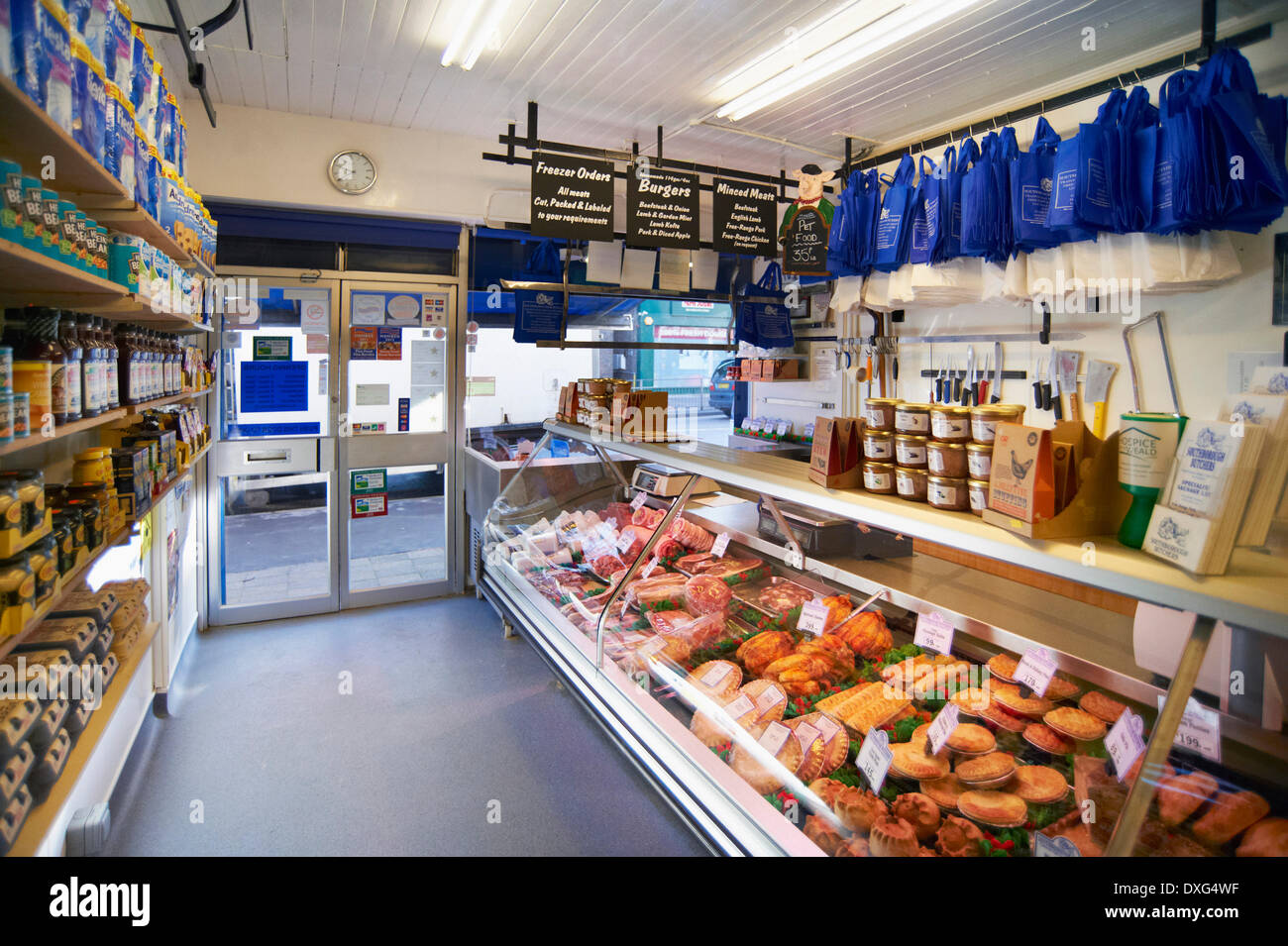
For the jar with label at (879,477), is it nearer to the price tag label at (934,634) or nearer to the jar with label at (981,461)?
the jar with label at (981,461)

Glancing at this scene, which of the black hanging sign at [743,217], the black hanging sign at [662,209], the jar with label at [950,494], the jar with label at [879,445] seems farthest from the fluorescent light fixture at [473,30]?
the jar with label at [950,494]

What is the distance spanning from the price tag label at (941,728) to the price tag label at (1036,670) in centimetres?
33

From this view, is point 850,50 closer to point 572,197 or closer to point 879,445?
point 572,197

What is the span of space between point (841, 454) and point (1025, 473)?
1.99ft

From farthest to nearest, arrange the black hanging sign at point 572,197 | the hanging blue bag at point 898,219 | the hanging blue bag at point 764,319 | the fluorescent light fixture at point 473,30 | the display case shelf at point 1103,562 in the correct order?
the hanging blue bag at point 764,319, the black hanging sign at point 572,197, the hanging blue bag at point 898,219, the fluorescent light fixture at point 473,30, the display case shelf at point 1103,562

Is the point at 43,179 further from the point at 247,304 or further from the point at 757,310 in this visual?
the point at 757,310

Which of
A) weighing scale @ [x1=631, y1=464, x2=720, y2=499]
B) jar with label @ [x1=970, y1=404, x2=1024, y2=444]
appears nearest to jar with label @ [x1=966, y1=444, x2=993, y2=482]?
jar with label @ [x1=970, y1=404, x2=1024, y2=444]

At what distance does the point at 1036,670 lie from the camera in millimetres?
2178

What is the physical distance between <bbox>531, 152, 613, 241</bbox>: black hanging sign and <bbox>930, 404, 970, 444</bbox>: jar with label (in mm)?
3686

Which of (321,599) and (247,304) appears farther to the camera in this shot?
(321,599)

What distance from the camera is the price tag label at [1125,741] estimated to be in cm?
174
